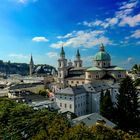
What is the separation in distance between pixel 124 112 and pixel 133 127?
310 cm

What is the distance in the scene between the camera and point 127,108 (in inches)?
1746

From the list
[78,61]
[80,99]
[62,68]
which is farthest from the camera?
[78,61]

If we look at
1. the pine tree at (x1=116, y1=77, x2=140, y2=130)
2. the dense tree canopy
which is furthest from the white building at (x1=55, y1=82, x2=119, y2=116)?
the dense tree canopy

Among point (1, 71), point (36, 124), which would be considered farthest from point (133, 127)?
point (1, 71)

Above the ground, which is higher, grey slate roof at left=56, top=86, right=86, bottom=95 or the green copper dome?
the green copper dome

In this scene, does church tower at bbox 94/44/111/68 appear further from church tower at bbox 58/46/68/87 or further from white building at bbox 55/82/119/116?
white building at bbox 55/82/119/116

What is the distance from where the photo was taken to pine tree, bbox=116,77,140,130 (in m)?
42.2

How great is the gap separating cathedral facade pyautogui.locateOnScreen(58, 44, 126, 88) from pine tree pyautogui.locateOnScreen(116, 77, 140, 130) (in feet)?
80.0

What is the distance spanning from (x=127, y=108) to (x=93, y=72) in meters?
32.4

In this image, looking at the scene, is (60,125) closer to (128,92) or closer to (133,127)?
(133,127)

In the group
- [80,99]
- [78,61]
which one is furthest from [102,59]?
[80,99]

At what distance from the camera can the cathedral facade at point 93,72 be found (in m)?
76.2

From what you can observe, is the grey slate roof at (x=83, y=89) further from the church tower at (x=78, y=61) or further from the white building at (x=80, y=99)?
the church tower at (x=78, y=61)

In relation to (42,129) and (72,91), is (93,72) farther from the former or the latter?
(42,129)
